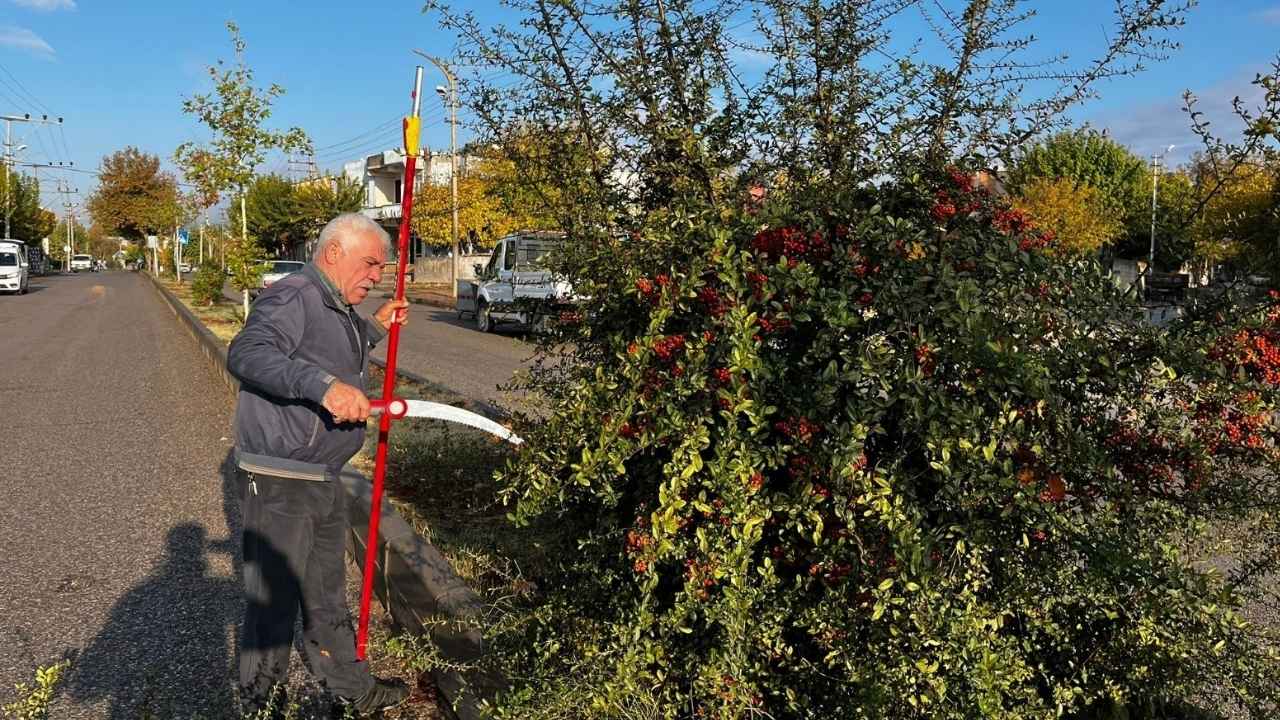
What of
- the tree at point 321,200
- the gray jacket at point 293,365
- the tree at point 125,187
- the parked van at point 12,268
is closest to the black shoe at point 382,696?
the gray jacket at point 293,365

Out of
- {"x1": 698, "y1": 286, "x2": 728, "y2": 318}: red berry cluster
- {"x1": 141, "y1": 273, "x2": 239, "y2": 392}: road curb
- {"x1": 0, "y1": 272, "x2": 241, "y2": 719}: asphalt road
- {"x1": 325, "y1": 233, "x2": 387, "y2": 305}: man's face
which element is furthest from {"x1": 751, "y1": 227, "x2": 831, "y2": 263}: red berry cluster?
{"x1": 141, "y1": 273, "x2": 239, "y2": 392}: road curb

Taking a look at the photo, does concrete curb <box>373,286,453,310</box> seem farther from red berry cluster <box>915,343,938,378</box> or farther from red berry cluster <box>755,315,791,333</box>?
red berry cluster <box>915,343,938,378</box>

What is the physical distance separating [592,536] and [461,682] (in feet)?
2.56

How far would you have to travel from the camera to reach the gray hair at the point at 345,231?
136 inches

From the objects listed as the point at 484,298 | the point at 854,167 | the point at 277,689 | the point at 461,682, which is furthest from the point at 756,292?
the point at 484,298

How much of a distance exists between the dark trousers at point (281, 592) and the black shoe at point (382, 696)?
0.10 ft

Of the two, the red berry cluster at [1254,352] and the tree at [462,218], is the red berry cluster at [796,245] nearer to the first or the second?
the red berry cluster at [1254,352]

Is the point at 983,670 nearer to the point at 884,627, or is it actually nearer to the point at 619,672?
the point at 884,627

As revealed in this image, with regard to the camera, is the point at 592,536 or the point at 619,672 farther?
the point at 592,536

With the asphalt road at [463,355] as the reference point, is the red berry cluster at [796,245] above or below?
above

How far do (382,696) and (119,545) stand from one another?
2.82 meters

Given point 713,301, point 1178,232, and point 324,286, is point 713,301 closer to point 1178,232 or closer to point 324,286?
point 1178,232

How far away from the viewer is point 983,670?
2.26m

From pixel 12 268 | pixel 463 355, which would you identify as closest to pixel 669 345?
pixel 463 355
